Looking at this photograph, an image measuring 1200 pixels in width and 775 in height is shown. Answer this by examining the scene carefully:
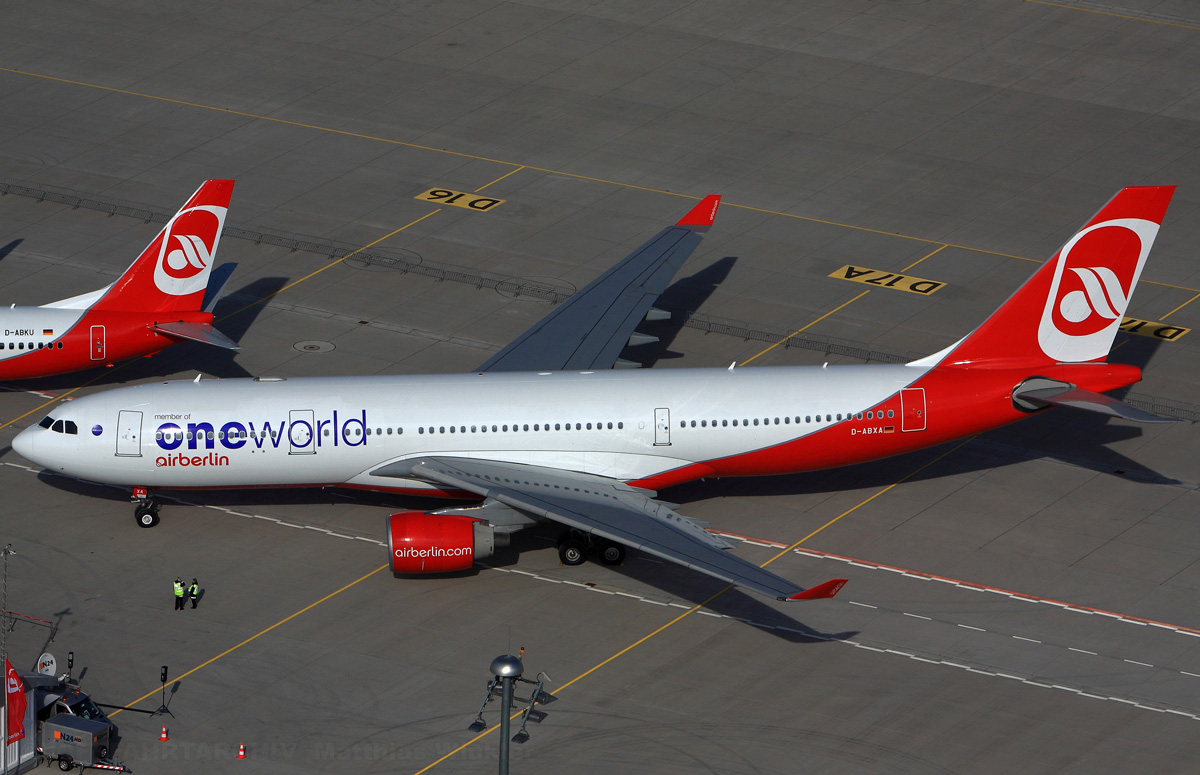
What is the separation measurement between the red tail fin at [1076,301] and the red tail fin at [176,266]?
87.1ft

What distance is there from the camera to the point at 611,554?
51375mm

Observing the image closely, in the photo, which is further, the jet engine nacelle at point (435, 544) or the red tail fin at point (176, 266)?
the red tail fin at point (176, 266)

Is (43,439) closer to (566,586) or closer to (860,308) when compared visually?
(566,586)

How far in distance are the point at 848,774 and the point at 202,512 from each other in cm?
2345

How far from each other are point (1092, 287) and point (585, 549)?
1802cm

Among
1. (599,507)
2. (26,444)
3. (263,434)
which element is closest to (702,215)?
(599,507)

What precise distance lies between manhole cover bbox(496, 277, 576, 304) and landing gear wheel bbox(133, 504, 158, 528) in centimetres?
1966

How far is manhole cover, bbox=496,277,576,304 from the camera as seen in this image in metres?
68.3

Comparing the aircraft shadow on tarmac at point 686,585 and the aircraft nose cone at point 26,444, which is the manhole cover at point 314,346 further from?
the aircraft shadow on tarmac at point 686,585

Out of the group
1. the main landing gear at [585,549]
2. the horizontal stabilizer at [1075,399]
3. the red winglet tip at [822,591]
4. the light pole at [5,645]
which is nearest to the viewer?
the light pole at [5,645]

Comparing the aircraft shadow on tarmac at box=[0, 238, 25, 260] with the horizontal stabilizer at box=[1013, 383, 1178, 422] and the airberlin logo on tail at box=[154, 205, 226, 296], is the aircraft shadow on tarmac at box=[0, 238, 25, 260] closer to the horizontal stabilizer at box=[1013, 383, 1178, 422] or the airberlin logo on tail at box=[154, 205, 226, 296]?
the airberlin logo on tail at box=[154, 205, 226, 296]

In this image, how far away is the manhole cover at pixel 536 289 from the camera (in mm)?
68312

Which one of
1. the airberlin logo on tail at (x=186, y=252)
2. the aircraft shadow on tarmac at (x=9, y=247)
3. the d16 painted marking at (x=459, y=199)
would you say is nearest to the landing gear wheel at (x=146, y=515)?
the airberlin logo on tail at (x=186, y=252)

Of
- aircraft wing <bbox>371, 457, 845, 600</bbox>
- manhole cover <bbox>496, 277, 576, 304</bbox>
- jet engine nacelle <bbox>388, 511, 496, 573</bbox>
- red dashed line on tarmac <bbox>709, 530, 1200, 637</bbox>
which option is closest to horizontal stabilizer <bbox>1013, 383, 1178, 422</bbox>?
red dashed line on tarmac <bbox>709, 530, 1200, 637</bbox>
